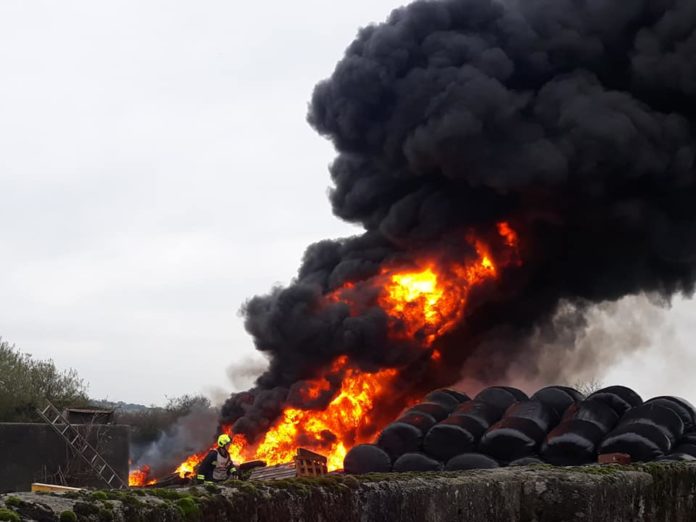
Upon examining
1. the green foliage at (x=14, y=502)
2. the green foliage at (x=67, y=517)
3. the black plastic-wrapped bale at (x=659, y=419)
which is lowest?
the green foliage at (x=67, y=517)

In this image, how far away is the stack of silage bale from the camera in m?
20.1

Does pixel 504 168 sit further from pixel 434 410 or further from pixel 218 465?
pixel 218 465

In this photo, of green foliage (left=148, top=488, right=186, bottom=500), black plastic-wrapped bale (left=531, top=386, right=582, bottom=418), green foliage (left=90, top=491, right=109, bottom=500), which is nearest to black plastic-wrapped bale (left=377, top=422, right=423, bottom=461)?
black plastic-wrapped bale (left=531, top=386, right=582, bottom=418)

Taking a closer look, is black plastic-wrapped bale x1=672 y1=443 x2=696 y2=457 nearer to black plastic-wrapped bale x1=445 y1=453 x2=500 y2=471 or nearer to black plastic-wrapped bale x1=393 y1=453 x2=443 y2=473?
black plastic-wrapped bale x1=445 y1=453 x2=500 y2=471

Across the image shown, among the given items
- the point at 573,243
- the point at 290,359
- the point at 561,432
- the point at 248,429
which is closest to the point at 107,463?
the point at 248,429

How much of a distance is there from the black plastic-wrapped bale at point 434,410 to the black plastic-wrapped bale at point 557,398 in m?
2.40

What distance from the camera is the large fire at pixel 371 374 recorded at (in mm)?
29391

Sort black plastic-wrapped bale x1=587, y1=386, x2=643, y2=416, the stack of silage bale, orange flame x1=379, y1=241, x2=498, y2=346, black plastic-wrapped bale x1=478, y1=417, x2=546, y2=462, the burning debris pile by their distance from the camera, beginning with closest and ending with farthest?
the stack of silage bale, black plastic-wrapped bale x1=478, y1=417, x2=546, y2=462, black plastic-wrapped bale x1=587, y1=386, x2=643, y2=416, the burning debris pile, orange flame x1=379, y1=241, x2=498, y2=346

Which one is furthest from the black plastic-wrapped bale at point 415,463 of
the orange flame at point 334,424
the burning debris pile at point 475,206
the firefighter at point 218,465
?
the burning debris pile at point 475,206

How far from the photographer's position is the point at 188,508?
470 centimetres

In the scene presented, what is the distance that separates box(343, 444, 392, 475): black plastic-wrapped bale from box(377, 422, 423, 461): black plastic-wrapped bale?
0.25 m

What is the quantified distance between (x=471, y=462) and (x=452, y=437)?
1.10 m

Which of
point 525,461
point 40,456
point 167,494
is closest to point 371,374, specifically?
point 525,461

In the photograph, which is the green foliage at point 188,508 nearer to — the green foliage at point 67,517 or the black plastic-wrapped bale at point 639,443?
the green foliage at point 67,517
